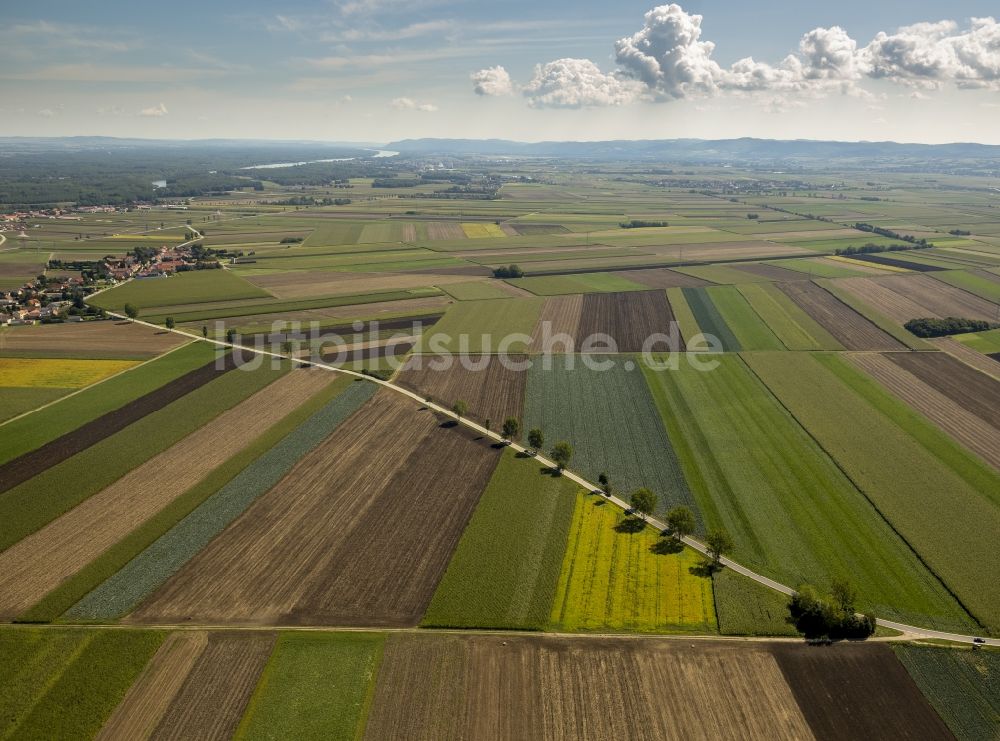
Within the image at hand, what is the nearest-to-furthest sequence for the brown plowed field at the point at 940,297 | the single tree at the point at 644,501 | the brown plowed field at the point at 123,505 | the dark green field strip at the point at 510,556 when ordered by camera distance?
the dark green field strip at the point at 510,556, the brown plowed field at the point at 123,505, the single tree at the point at 644,501, the brown plowed field at the point at 940,297

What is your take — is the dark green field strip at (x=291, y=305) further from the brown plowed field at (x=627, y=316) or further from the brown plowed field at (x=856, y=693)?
the brown plowed field at (x=856, y=693)

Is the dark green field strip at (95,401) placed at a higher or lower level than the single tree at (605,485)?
higher

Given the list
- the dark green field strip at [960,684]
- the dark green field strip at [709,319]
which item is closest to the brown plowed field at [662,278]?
the dark green field strip at [709,319]

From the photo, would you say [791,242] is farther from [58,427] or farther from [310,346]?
[58,427]

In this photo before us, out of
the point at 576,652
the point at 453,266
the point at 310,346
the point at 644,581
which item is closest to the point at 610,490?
the point at 644,581

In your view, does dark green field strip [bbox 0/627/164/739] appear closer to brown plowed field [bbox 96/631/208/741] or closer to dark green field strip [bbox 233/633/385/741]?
brown plowed field [bbox 96/631/208/741]

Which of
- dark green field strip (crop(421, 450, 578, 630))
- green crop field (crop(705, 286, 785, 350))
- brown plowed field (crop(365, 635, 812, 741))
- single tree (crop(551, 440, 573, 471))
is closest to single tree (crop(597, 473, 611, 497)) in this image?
dark green field strip (crop(421, 450, 578, 630))

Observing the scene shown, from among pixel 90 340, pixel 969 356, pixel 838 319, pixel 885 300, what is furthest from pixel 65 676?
pixel 885 300

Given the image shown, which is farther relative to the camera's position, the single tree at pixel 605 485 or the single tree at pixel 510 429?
the single tree at pixel 510 429
